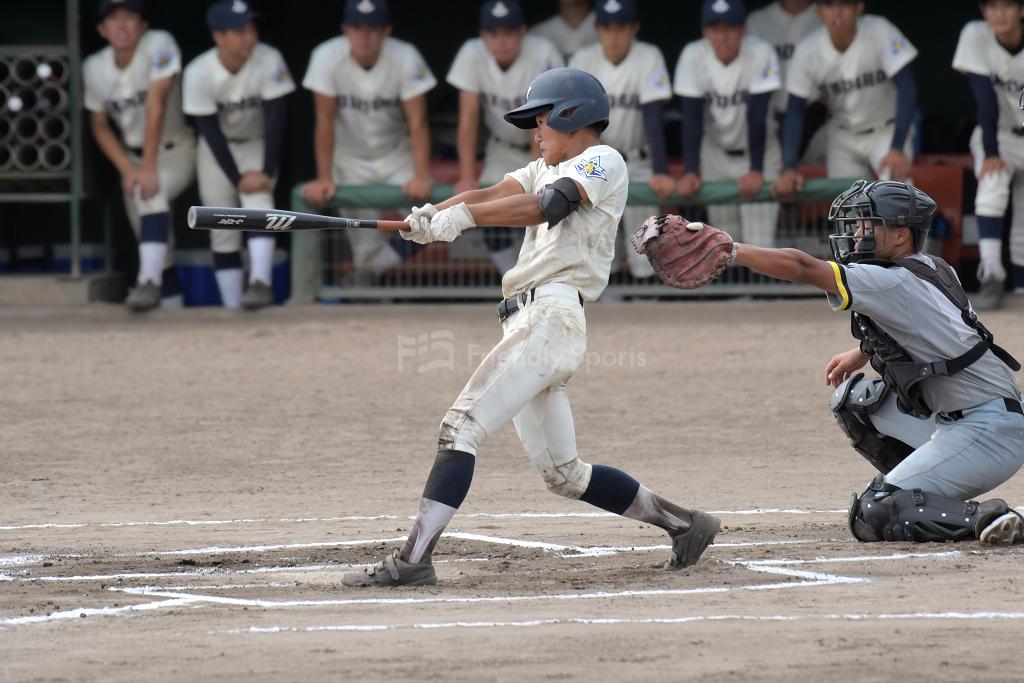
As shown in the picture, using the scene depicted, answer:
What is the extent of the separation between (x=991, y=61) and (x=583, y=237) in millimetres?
6135

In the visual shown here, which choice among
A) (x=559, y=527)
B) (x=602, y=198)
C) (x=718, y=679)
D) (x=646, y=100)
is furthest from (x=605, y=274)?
(x=646, y=100)

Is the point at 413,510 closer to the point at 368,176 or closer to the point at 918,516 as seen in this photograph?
the point at 918,516

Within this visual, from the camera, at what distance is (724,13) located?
1028 cm

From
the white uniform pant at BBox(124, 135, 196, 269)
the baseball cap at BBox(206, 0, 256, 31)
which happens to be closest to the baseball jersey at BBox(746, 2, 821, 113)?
the baseball cap at BBox(206, 0, 256, 31)

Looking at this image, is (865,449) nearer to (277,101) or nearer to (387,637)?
(387,637)

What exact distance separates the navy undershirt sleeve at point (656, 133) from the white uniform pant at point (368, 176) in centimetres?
155

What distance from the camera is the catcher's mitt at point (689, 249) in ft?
14.8

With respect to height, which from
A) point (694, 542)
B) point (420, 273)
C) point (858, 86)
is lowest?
point (694, 542)

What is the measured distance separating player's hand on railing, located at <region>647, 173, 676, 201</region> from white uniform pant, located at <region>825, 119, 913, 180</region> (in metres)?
1.10

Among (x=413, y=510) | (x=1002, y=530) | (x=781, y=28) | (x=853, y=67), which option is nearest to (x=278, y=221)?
(x=413, y=510)

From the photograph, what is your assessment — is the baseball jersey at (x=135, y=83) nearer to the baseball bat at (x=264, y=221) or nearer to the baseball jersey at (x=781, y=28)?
the baseball jersey at (x=781, y=28)

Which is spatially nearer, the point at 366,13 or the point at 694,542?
the point at 694,542

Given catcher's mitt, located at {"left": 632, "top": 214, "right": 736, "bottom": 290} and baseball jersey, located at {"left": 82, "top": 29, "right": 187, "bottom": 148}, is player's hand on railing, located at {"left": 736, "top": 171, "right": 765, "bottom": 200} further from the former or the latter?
catcher's mitt, located at {"left": 632, "top": 214, "right": 736, "bottom": 290}

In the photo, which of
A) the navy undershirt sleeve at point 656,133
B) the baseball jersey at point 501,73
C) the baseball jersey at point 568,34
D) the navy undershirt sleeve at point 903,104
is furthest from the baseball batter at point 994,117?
the baseball jersey at point 501,73
